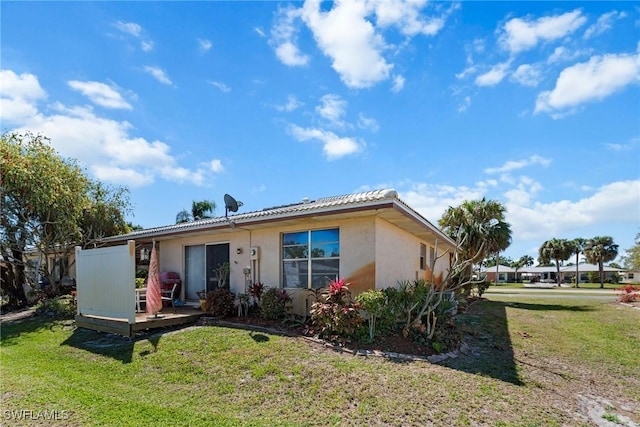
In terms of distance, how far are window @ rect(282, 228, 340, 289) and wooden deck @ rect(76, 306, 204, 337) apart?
2.69 m

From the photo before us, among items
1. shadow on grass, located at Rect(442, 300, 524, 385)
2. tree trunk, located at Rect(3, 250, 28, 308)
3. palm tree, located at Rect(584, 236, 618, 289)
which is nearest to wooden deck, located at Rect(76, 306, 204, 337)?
shadow on grass, located at Rect(442, 300, 524, 385)

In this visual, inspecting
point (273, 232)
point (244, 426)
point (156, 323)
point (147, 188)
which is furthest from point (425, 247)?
point (147, 188)

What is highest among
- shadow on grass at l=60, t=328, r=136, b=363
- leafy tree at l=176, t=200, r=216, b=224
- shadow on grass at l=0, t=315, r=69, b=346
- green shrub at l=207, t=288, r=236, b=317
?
leafy tree at l=176, t=200, r=216, b=224

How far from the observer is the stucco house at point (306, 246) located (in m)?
8.74

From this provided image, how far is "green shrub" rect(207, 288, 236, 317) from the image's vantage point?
32.4 ft

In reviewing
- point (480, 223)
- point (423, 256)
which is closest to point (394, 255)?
point (423, 256)

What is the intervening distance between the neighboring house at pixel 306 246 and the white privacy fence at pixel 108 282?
Answer: 255cm

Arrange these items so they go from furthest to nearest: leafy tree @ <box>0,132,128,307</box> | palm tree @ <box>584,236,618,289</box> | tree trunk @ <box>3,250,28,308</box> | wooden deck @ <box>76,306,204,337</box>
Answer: palm tree @ <box>584,236,618,289</box> → tree trunk @ <box>3,250,28,308</box> → leafy tree @ <box>0,132,128,307</box> → wooden deck @ <box>76,306,204,337</box>

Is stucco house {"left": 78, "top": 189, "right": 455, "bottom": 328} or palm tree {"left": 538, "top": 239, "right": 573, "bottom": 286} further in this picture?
palm tree {"left": 538, "top": 239, "right": 573, "bottom": 286}

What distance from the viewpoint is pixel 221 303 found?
32.3 ft

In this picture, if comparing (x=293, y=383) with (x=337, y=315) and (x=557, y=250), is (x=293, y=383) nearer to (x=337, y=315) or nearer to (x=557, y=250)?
(x=337, y=315)

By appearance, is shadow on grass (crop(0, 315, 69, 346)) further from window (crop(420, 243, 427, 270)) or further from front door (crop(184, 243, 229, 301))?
window (crop(420, 243, 427, 270))

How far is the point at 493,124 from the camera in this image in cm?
1120

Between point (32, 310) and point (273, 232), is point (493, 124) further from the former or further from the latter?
point (32, 310)
